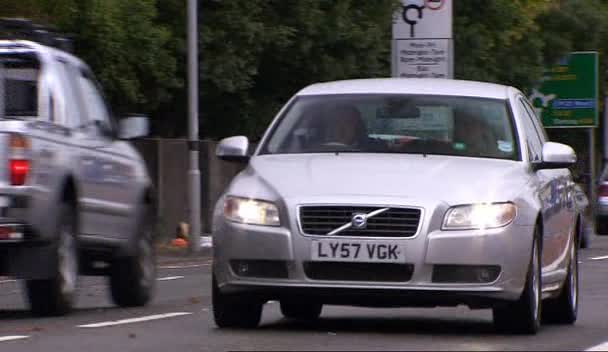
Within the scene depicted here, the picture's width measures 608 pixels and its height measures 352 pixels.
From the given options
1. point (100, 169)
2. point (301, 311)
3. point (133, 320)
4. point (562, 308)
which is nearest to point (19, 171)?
point (133, 320)

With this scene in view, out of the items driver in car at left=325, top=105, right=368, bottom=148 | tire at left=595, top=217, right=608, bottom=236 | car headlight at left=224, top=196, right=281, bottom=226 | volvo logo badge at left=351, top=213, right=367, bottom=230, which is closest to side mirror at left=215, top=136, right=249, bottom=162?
driver in car at left=325, top=105, right=368, bottom=148

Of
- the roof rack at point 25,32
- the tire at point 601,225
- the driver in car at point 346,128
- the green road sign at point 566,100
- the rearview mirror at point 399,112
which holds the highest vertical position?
the roof rack at point 25,32

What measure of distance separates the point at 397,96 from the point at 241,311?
176 centimetres

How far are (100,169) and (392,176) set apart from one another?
404cm

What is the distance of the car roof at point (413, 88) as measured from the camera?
11977mm

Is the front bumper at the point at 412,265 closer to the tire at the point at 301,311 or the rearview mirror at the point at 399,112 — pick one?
the rearview mirror at the point at 399,112

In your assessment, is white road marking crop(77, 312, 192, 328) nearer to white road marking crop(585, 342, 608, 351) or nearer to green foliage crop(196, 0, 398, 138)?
white road marking crop(585, 342, 608, 351)

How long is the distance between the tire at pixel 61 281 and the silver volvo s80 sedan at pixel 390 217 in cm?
197

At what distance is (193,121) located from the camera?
88.7 ft

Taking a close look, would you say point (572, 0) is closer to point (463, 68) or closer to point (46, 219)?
point (463, 68)

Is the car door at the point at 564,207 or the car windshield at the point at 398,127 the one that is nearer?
the car windshield at the point at 398,127

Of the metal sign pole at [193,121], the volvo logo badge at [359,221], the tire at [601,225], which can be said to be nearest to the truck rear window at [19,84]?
the volvo logo badge at [359,221]

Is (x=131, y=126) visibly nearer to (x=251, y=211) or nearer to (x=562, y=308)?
(x=562, y=308)

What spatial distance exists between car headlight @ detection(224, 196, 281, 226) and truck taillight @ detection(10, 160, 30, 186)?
89.1 inches
